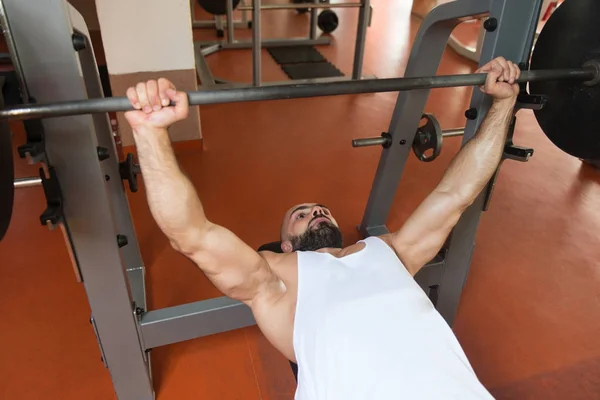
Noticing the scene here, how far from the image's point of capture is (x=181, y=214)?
0.99m

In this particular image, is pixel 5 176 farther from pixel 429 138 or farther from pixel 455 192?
pixel 429 138

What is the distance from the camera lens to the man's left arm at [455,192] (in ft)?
4.18

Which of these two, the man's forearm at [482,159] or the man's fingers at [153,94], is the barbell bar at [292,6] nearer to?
the man's forearm at [482,159]

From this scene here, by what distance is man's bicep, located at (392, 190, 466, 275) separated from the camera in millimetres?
1275

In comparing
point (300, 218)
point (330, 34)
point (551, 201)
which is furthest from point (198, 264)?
point (330, 34)

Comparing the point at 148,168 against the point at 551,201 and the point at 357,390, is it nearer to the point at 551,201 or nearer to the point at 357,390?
the point at 357,390

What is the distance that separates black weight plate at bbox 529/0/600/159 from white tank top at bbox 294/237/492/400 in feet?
1.99

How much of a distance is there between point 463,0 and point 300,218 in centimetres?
79

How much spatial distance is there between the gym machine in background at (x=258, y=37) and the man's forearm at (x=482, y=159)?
2096mm

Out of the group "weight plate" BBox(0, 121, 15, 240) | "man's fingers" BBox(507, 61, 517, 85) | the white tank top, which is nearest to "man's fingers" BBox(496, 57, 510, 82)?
"man's fingers" BBox(507, 61, 517, 85)

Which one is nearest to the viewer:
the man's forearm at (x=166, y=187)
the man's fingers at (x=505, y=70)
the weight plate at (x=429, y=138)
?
the man's forearm at (x=166, y=187)

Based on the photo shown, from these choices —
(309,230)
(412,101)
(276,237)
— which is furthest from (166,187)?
(276,237)

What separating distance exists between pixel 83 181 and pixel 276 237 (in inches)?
46.8

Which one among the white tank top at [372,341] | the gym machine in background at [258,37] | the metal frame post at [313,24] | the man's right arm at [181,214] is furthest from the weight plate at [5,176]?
the metal frame post at [313,24]
